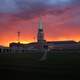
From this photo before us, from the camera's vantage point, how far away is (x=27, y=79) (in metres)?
17.9

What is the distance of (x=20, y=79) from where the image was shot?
17.9 metres

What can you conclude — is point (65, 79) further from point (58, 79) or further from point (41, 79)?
point (41, 79)

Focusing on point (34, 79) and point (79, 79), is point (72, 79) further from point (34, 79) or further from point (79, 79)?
point (34, 79)

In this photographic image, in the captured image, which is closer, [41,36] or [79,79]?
[79,79]

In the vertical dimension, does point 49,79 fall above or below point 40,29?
below

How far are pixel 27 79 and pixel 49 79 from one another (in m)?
1.54

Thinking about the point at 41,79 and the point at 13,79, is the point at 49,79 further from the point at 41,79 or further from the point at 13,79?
the point at 13,79

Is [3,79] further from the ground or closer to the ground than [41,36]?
closer to the ground

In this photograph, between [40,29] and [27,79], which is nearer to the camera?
[27,79]

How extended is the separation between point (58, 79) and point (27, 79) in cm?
216

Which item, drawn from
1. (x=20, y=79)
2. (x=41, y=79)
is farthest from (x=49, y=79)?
(x=20, y=79)

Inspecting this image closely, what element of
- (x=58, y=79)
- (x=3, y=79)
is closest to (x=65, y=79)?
(x=58, y=79)

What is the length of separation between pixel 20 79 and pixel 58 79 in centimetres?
261

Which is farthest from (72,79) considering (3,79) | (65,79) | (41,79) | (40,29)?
(40,29)
